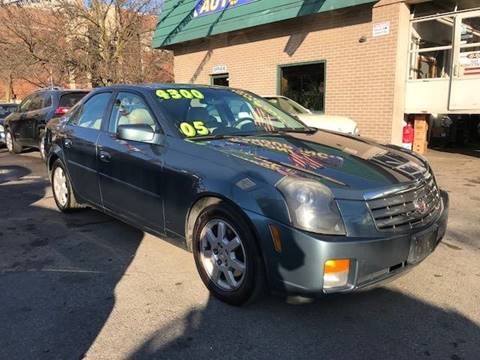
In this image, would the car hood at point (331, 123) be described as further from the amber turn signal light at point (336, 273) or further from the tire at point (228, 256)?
the amber turn signal light at point (336, 273)

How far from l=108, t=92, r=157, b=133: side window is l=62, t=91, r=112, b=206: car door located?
0.22 m

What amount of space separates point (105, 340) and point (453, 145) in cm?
1262

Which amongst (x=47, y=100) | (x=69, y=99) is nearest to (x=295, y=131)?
(x=69, y=99)

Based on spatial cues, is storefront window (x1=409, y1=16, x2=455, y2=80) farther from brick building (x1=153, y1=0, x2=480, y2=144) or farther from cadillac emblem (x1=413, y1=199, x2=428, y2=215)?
cadillac emblem (x1=413, y1=199, x2=428, y2=215)

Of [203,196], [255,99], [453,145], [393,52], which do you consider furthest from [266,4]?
[203,196]

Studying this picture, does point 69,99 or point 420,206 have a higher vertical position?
point 69,99

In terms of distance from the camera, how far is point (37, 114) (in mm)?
11172

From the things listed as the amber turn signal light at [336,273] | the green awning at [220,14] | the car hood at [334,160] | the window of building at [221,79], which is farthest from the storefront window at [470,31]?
the amber turn signal light at [336,273]

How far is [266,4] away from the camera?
41.7 ft

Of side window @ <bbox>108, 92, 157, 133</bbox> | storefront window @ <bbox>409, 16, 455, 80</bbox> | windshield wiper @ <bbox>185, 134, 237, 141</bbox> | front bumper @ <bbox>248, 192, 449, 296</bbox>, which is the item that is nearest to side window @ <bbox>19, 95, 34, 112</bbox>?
side window @ <bbox>108, 92, 157, 133</bbox>

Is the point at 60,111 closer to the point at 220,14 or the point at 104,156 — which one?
the point at 220,14

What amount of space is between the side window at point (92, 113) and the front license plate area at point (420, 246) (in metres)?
3.31

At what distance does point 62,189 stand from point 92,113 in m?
1.23

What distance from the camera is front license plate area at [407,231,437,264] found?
327cm
